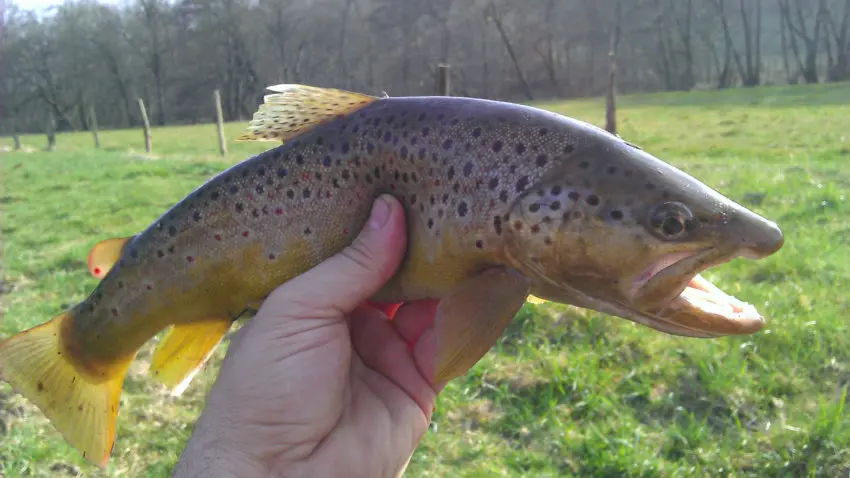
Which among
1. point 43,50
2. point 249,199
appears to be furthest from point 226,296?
point 43,50

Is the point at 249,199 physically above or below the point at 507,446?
above

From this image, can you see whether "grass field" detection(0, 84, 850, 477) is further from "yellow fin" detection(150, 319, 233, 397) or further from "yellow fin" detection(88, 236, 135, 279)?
"yellow fin" detection(88, 236, 135, 279)

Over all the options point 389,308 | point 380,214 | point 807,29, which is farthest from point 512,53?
point 380,214

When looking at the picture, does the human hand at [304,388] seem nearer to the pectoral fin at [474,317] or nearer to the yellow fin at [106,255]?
the pectoral fin at [474,317]

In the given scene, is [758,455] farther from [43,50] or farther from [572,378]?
[43,50]

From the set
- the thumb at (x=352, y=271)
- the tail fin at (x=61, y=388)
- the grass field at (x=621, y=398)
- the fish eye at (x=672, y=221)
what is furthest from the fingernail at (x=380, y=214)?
the grass field at (x=621, y=398)

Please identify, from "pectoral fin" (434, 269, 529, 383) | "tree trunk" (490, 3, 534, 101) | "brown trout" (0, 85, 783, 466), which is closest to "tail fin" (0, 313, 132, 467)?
"brown trout" (0, 85, 783, 466)

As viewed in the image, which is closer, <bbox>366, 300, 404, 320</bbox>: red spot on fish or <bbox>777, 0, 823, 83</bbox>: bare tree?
<bbox>366, 300, 404, 320</bbox>: red spot on fish
